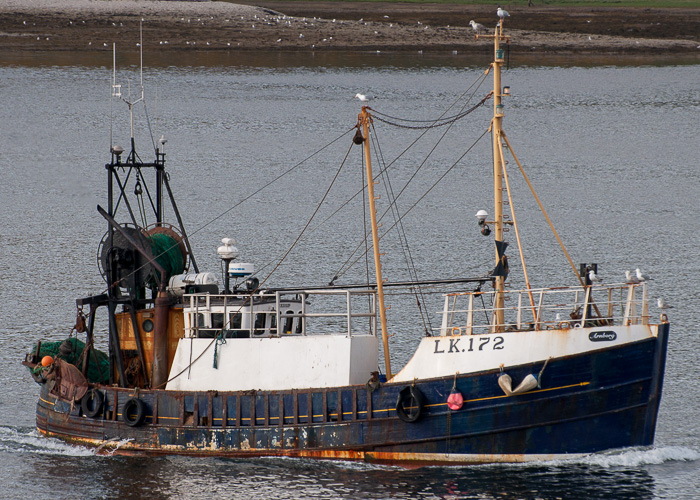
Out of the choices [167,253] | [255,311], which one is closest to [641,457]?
[255,311]

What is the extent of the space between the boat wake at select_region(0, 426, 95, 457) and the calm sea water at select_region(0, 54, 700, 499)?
0.07 metres

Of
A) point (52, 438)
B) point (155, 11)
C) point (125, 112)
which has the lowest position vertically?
point (52, 438)

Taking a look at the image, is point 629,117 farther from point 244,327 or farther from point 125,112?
point 244,327

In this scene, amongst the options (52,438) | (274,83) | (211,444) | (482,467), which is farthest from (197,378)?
(274,83)

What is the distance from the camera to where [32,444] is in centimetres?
2914

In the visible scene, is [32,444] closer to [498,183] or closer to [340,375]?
[340,375]

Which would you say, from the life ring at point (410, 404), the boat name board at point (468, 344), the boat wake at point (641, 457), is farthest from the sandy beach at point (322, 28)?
the life ring at point (410, 404)

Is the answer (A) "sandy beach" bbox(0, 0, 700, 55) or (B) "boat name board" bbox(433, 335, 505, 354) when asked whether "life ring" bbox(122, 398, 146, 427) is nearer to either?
(B) "boat name board" bbox(433, 335, 505, 354)

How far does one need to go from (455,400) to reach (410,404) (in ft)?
3.68

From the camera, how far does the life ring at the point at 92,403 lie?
2788 centimetres

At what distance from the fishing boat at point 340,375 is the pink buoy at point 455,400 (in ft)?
0.20

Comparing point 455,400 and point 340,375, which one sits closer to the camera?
point 455,400

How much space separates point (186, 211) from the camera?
5394cm

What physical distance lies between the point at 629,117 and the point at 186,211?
39.2m
